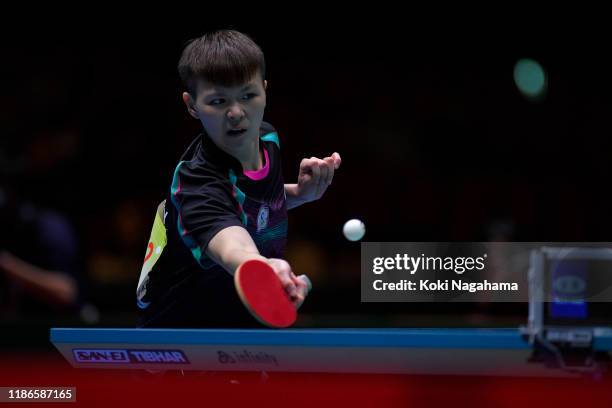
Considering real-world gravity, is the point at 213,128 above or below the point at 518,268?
above

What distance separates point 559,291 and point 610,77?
19.1 feet

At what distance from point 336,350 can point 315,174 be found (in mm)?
766

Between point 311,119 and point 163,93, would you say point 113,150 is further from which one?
point 311,119

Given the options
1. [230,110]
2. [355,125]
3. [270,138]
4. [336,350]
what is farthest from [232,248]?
[355,125]

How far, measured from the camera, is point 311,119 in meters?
6.75

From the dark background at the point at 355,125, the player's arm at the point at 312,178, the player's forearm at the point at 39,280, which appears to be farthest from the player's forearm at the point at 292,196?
the dark background at the point at 355,125

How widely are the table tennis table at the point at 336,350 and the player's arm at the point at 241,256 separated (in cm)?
9

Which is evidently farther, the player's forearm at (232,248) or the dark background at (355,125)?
the dark background at (355,125)

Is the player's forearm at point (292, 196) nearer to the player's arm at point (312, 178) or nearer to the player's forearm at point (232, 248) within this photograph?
the player's arm at point (312, 178)

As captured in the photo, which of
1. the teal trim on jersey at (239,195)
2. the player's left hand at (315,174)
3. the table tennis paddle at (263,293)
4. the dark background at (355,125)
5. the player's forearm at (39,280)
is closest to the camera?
the table tennis paddle at (263,293)

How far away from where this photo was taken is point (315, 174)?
2.54 meters

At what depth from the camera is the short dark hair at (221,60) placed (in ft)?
7.50

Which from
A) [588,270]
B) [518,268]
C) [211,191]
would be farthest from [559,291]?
[211,191]

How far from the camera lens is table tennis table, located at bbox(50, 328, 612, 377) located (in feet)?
5.97
